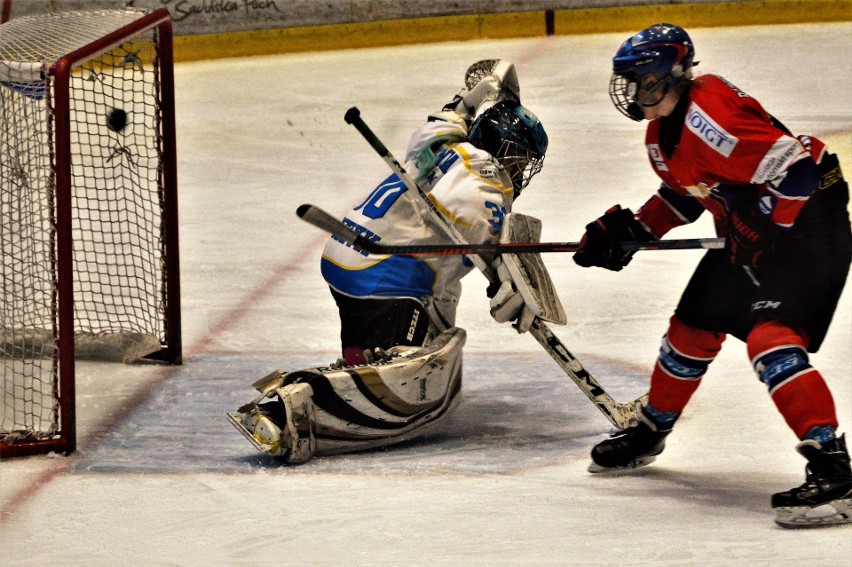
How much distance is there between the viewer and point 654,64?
313cm

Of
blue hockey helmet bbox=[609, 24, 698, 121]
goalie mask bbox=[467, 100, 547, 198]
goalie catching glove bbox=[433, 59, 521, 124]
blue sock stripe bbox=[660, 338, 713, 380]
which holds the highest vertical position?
blue hockey helmet bbox=[609, 24, 698, 121]

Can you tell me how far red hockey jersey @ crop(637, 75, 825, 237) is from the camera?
9.87 feet

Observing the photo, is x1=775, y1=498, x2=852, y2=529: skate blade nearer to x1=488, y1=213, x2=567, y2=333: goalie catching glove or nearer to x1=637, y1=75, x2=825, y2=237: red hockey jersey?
x1=637, y1=75, x2=825, y2=237: red hockey jersey

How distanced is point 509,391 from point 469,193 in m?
0.68

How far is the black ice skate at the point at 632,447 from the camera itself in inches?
136

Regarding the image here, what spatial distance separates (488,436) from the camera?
3.76 metres

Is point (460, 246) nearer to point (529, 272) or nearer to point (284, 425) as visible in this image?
point (529, 272)

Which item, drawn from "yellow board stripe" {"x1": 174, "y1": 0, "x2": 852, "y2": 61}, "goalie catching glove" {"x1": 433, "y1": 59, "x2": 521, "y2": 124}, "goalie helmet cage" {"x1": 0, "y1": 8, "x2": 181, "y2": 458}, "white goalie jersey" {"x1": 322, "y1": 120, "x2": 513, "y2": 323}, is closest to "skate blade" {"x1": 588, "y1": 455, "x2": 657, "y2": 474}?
"white goalie jersey" {"x1": 322, "y1": 120, "x2": 513, "y2": 323}

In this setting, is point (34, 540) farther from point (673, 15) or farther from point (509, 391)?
point (673, 15)

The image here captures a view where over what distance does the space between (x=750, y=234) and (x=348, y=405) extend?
1.04m

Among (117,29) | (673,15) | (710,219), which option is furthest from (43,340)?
(673,15)

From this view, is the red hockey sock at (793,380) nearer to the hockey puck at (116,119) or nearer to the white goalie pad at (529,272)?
the white goalie pad at (529,272)

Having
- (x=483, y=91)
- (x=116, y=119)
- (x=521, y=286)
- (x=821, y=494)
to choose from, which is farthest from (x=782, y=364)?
(x=116, y=119)

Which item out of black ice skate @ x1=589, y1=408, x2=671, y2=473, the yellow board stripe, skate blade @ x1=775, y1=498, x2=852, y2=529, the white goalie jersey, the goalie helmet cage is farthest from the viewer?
the yellow board stripe
